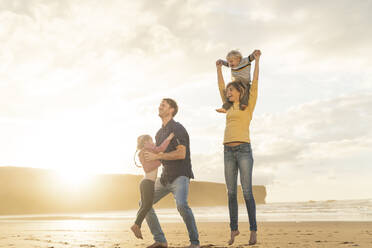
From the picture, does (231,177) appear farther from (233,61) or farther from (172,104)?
(233,61)

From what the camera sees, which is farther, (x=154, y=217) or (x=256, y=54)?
(x=256, y=54)

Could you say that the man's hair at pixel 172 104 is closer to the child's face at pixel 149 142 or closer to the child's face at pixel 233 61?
the child's face at pixel 149 142

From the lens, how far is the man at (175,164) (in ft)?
17.8

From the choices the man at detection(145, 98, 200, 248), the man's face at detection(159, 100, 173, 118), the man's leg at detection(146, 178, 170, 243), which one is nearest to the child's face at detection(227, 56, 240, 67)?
the man at detection(145, 98, 200, 248)

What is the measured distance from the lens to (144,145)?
18.6ft

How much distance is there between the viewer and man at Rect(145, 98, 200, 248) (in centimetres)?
542

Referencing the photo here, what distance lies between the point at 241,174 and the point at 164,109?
56.8 inches

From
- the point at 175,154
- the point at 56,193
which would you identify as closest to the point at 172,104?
the point at 175,154

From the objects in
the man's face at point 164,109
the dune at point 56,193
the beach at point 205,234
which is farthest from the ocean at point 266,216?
the dune at point 56,193

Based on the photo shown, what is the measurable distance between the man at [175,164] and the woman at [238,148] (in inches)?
25.7

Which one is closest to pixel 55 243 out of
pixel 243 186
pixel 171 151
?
pixel 171 151

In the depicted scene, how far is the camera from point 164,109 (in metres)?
5.73

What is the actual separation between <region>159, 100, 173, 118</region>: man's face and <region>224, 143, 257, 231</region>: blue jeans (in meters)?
Answer: 0.99

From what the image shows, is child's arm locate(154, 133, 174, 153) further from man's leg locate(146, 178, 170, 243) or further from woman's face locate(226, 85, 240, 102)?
woman's face locate(226, 85, 240, 102)
